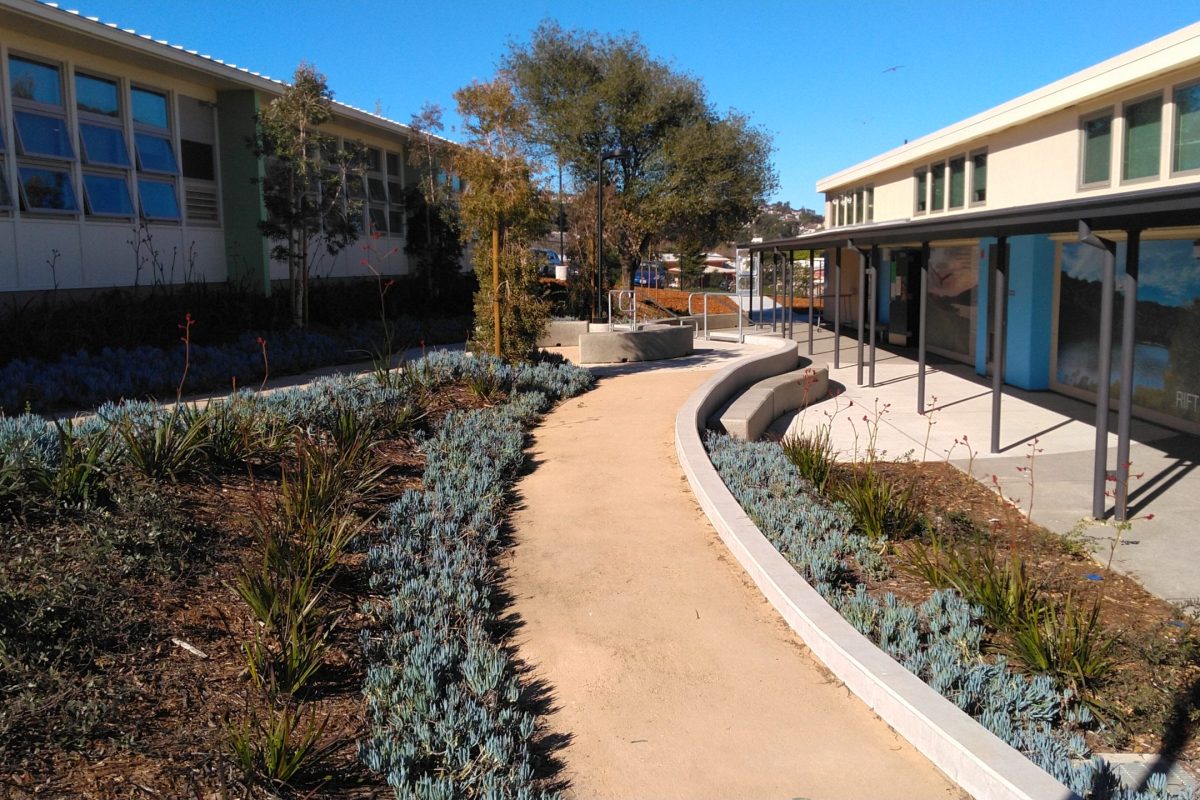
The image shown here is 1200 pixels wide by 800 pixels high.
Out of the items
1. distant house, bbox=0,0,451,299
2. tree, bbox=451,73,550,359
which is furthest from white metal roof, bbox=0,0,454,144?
tree, bbox=451,73,550,359

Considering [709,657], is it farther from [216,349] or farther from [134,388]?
[216,349]

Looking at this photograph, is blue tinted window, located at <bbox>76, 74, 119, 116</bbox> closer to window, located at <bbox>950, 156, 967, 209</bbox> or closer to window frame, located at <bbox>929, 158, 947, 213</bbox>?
window, located at <bbox>950, 156, 967, 209</bbox>

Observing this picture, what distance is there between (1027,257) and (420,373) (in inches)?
375

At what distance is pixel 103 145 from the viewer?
614 inches

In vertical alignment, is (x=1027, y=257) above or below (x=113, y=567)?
above

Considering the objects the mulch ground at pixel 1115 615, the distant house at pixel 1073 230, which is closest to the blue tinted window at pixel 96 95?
the distant house at pixel 1073 230

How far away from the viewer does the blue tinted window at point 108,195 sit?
15.4m

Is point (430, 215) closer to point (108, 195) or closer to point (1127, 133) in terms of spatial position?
point (108, 195)

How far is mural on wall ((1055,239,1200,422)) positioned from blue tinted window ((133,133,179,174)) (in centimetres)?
1509

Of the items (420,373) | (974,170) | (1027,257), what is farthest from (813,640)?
(974,170)

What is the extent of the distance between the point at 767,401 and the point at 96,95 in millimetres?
11923

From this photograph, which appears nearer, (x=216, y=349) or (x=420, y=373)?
(x=420, y=373)

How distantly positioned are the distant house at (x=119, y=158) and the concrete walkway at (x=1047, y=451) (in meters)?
11.1

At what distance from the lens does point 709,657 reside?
511 centimetres
